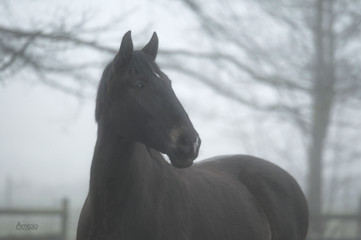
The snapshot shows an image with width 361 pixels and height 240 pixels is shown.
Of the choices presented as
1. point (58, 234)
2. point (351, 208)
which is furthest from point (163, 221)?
point (351, 208)

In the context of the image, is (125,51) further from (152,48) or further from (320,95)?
(320,95)

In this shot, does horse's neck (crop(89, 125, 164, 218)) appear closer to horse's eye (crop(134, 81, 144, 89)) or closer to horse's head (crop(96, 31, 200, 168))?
horse's head (crop(96, 31, 200, 168))

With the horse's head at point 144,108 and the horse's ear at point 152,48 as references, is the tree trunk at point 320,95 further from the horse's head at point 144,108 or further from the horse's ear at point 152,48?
the horse's head at point 144,108

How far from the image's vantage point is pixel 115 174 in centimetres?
337

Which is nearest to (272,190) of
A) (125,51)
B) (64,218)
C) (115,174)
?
(115,174)

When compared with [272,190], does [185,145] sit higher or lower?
higher

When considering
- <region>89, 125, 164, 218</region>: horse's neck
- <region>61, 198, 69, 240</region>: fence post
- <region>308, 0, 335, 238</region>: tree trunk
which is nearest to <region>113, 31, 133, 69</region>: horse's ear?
<region>89, 125, 164, 218</region>: horse's neck

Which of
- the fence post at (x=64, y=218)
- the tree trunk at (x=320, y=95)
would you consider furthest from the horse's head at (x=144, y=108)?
Answer: the tree trunk at (x=320, y=95)

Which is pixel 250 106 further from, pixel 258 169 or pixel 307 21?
pixel 258 169

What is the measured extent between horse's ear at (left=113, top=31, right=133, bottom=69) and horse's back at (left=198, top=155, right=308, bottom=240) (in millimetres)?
1706

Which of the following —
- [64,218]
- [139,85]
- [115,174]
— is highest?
[139,85]

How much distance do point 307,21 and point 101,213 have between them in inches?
437

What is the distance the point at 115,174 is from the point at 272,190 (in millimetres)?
2218

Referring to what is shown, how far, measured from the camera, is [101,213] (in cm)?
337
